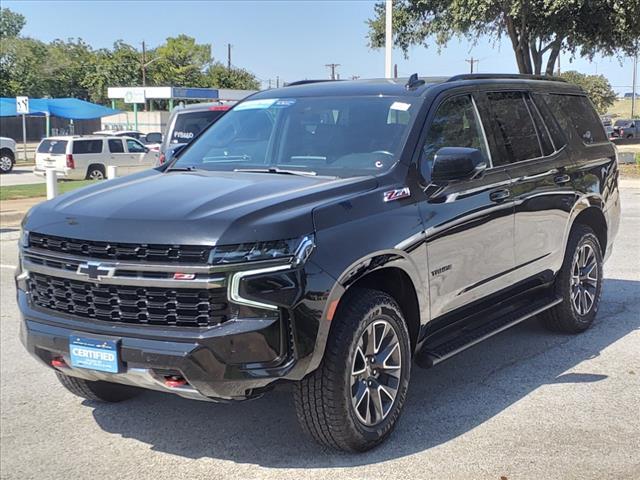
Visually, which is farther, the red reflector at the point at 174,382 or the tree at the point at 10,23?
the tree at the point at 10,23

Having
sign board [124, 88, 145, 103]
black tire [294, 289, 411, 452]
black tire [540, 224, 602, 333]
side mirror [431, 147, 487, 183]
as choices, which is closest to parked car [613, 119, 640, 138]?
sign board [124, 88, 145, 103]

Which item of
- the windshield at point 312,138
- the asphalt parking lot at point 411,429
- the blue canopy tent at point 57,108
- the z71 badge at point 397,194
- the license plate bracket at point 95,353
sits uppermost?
the blue canopy tent at point 57,108

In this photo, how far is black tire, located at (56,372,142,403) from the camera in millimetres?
4695

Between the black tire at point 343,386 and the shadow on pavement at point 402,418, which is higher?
the black tire at point 343,386

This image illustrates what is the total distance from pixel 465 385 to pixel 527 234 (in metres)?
1.18

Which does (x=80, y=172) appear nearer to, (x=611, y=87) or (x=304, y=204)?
(x=304, y=204)

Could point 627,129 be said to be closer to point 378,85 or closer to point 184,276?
point 378,85

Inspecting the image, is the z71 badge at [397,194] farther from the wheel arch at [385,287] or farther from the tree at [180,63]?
the tree at [180,63]

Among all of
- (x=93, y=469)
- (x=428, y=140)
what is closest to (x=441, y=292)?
(x=428, y=140)

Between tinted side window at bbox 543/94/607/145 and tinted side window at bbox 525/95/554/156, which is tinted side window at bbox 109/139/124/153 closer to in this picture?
tinted side window at bbox 543/94/607/145

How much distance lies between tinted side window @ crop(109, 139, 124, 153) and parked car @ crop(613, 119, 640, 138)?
39.5 meters

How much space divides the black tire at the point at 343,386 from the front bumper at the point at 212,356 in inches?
10.8

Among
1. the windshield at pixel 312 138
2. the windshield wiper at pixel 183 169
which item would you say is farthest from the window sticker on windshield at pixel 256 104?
the windshield wiper at pixel 183 169

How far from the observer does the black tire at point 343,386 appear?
3.74 m
